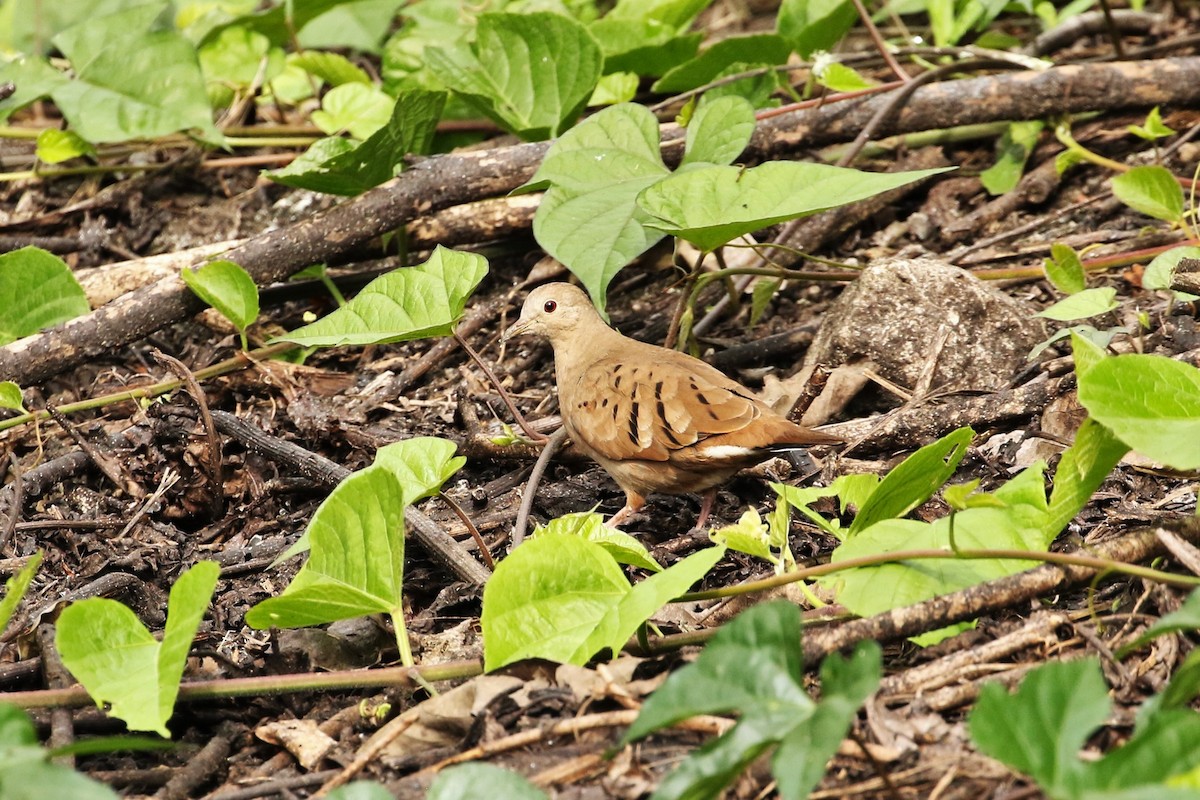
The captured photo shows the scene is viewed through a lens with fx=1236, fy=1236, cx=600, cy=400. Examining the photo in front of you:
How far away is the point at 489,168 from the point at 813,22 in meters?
1.62

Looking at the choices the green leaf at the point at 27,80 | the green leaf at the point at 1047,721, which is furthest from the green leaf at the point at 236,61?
the green leaf at the point at 1047,721

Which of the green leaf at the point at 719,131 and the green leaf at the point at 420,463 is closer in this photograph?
the green leaf at the point at 420,463

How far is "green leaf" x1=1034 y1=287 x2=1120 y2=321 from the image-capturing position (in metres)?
3.63

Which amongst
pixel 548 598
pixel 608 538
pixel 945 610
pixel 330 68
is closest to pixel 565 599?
pixel 548 598

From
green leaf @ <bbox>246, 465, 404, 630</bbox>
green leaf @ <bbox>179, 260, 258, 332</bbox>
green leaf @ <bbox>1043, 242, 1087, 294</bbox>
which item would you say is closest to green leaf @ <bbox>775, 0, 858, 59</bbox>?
green leaf @ <bbox>1043, 242, 1087, 294</bbox>

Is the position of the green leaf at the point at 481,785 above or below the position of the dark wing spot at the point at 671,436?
above

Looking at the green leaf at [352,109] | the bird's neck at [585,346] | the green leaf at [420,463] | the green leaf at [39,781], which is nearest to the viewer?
the green leaf at [39,781]

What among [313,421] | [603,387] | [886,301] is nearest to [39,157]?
[313,421]

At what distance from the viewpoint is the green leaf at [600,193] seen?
151 inches

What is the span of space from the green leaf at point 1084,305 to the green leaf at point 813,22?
6.89 feet

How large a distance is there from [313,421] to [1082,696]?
302cm

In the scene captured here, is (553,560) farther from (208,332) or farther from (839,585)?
(208,332)

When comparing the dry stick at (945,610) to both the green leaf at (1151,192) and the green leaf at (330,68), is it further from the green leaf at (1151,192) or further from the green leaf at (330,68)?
the green leaf at (330,68)

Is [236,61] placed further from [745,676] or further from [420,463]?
[745,676]
